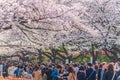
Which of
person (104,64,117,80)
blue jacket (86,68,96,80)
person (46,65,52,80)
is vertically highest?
person (104,64,117,80)

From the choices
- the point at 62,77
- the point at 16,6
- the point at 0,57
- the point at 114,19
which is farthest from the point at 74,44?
the point at 0,57

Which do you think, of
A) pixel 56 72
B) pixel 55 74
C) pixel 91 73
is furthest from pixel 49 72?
pixel 91 73

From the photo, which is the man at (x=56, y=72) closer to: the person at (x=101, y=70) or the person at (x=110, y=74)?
the person at (x=101, y=70)

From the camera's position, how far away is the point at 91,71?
14.8m

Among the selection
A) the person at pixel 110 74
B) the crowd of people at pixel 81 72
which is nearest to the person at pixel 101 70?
the crowd of people at pixel 81 72

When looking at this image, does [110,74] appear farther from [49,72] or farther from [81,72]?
[49,72]

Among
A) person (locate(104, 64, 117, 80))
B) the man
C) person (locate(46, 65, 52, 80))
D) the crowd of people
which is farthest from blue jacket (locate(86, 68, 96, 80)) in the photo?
person (locate(46, 65, 52, 80))

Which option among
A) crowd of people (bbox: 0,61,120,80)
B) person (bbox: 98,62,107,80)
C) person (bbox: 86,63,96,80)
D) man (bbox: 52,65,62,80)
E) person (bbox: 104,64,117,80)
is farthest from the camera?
man (bbox: 52,65,62,80)

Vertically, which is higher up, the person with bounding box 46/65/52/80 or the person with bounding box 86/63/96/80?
the person with bounding box 86/63/96/80

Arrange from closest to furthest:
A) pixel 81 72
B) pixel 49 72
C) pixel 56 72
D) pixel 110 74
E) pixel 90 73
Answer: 1. pixel 110 74
2. pixel 81 72
3. pixel 90 73
4. pixel 56 72
5. pixel 49 72

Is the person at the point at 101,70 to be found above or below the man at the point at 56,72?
above

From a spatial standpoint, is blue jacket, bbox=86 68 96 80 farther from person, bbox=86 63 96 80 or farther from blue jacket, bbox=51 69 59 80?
blue jacket, bbox=51 69 59 80

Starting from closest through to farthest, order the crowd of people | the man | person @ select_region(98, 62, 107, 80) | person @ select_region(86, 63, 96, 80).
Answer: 1. the crowd of people
2. person @ select_region(98, 62, 107, 80)
3. person @ select_region(86, 63, 96, 80)
4. the man

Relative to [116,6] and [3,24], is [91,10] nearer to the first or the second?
[116,6]
